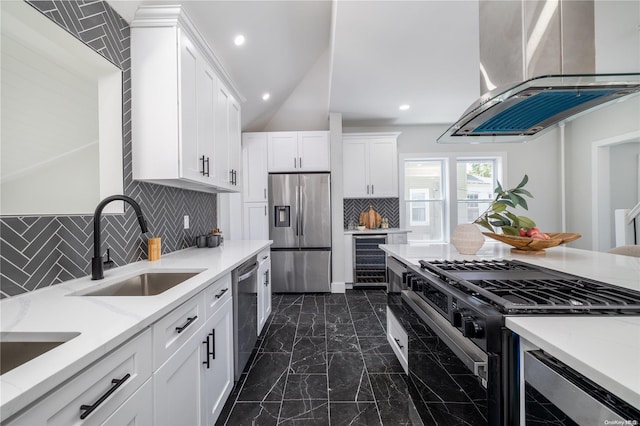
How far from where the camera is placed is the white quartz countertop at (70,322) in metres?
0.49

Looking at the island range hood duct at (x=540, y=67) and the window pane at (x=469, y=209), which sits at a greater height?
the island range hood duct at (x=540, y=67)

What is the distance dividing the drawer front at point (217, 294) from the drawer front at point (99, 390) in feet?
1.55

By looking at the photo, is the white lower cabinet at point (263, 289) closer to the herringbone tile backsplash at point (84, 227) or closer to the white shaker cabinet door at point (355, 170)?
the herringbone tile backsplash at point (84, 227)

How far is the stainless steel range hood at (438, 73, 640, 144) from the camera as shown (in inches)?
43.6

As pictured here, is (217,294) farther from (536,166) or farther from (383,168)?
(536,166)

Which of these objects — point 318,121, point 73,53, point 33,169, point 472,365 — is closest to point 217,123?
point 73,53

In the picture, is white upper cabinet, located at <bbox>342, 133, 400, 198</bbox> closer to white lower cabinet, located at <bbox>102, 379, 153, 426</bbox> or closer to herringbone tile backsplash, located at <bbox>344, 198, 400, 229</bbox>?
herringbone tile backsplash, located at <bbox>344, 198, 400, 229</bbox>

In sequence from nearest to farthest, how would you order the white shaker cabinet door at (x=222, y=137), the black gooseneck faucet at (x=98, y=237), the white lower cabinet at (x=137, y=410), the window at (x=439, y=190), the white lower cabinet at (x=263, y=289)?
the white lower cabinet at (x=137, y=410)
the black gooseneck faucet at (x=98, y=237)
the white shaker cabinet door at (x=222, y=137)
the white lower cabinet at (x=263, y=289)
the window at (x=439, y=190)

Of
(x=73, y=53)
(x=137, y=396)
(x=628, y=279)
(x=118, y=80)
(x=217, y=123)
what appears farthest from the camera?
(x=217, y=123)

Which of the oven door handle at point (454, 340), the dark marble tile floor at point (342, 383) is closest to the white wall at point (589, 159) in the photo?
the dark marble tile floor at point (342, 383)

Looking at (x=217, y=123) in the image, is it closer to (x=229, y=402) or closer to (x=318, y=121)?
(x=229, y=402)

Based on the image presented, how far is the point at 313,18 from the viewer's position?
9.26ft

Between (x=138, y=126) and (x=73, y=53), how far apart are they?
443 mm

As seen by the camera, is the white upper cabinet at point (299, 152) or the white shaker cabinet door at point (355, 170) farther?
the white shaker cabinet door at point (355, 170)
